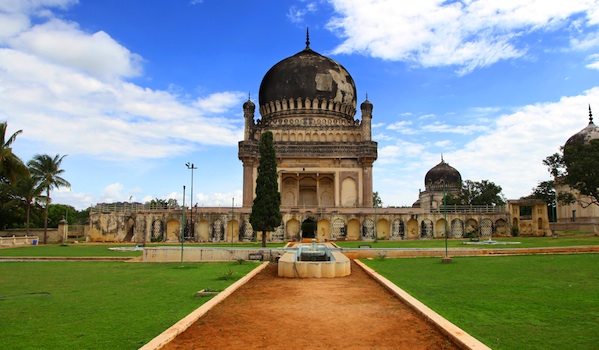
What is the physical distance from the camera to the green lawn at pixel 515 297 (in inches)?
294

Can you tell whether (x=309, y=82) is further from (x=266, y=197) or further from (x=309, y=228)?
(x=266, y=197)

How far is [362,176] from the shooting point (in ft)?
158

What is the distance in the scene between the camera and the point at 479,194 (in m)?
55.4

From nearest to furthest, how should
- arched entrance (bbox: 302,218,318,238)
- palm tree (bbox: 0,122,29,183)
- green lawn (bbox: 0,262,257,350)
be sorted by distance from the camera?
green lawn (bbox: 0,262,257,350) → palm tree (bbox: 0,122,29,183) → arched entrance (bbox: 302,218,318,238)

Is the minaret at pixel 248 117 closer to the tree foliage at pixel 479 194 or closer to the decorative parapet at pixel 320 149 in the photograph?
the decorative parapet at pixel 320 149

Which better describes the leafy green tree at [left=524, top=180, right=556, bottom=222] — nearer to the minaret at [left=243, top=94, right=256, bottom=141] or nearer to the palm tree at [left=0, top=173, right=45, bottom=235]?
the minaret at [left=243, top=94, right=256, bottom=141]

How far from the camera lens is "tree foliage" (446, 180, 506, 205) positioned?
2117 inches

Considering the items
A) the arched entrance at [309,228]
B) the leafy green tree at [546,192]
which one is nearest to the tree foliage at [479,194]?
the leafy green tree at [546,192]

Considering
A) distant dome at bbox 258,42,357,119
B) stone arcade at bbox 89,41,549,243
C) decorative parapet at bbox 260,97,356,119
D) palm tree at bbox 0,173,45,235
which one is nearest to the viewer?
stone arcade at bbox 89,41,549,243

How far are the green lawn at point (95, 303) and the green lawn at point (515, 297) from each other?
17.4 feet

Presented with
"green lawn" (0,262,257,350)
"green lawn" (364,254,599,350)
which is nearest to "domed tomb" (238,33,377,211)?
"green lawn" (364,254,599,350)

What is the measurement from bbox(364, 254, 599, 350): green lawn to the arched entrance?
24.5 metres

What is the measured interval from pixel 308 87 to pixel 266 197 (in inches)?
964

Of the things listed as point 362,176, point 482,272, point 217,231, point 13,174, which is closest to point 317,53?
A: point 362,176
